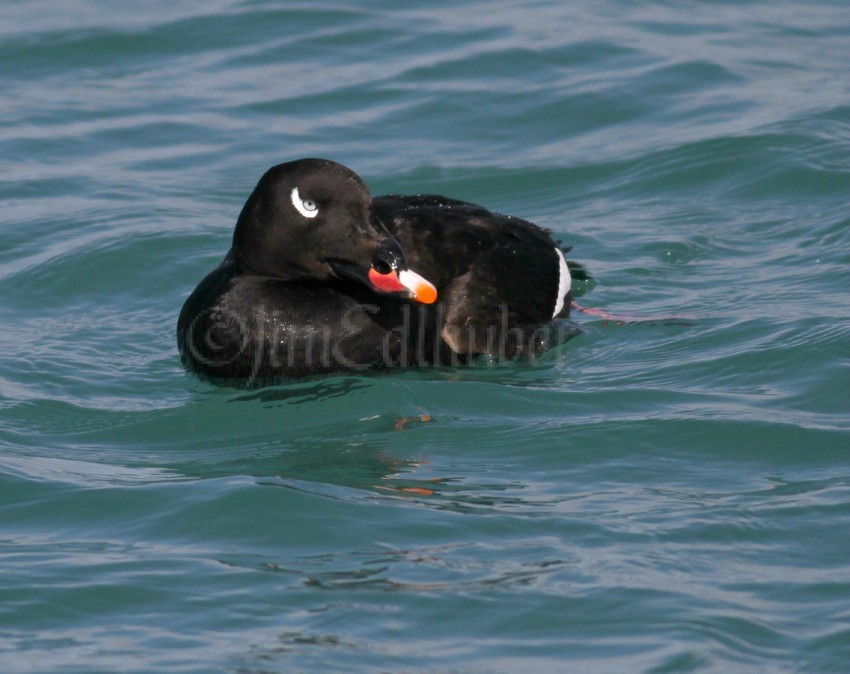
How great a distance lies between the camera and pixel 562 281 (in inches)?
287

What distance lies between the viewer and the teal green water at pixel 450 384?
4.36 meters

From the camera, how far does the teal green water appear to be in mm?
4363

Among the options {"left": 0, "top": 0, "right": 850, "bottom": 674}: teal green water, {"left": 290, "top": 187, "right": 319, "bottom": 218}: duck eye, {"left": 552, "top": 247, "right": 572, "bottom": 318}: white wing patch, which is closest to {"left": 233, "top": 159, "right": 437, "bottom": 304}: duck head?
{"left": 290, "top": 187, "right": 319, "bottom": 218}: duck eye

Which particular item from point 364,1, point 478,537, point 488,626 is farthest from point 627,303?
point 364,1

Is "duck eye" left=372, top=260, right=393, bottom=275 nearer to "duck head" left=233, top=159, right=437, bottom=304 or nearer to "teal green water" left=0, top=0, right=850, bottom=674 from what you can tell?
"duck head" left=233, top=159, right=437, bottom=304

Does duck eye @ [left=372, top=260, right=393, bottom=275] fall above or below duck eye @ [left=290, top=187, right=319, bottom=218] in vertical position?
below

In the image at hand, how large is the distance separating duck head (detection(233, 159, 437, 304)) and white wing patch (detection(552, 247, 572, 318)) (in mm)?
1284

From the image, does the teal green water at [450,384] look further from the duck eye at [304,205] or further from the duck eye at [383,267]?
the duck eye at [304,205]

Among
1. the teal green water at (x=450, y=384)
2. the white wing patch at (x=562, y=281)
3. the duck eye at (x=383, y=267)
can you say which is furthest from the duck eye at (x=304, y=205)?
the white wing patch at (x=562, y=281)

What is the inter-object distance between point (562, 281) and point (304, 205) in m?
1.74

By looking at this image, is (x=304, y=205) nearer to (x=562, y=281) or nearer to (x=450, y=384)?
(x=450, y=384)

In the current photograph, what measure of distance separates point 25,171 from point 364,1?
4231 millimetres

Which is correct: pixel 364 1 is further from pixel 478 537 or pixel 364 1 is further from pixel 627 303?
pixel 478 537

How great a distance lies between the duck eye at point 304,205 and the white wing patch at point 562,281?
5.13ft
